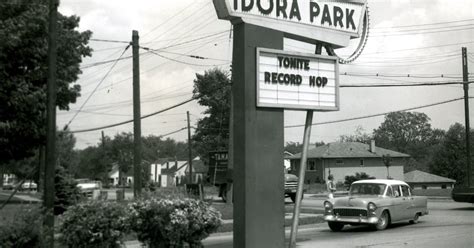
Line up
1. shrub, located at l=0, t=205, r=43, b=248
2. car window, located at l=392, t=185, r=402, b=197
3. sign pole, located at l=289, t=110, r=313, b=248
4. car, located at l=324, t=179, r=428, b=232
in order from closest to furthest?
sign pole, located at l=289, t=110, r=313, b=248
shrub, located at l=0, t=205, r=43, b=248
car, located at l=324, t=179, r=428, b=232
car window, located at l=392, t=185, r=402, b=197

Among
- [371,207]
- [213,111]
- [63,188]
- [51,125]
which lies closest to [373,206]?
[371,207]

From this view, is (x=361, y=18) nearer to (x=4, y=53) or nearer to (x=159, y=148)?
(x=4, y=53)

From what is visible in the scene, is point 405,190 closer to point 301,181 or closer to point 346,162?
point 301,181

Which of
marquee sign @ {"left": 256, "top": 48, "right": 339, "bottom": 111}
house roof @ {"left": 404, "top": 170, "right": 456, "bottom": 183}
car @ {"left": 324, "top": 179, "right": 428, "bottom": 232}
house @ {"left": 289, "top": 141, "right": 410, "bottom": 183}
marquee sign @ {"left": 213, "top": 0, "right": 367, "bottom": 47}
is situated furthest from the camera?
house @ {"left": 289, "top": 141, "right": 410, "bottom": 183}

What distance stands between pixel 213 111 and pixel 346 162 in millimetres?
19807

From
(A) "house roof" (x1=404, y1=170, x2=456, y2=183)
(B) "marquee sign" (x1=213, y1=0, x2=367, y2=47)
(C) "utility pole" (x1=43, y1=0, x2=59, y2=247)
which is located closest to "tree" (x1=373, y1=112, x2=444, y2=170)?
(A) "house roof" (x1=404, y1=170, x2=456, y2=183)

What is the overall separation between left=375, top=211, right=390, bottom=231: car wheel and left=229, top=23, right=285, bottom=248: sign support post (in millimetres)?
11067

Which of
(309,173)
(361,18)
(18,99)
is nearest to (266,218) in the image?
(361,18)

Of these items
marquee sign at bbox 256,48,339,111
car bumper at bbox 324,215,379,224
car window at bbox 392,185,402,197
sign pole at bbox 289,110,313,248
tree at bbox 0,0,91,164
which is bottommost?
car bumper at bbox 324,215,379,224

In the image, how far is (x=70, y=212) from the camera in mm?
10695

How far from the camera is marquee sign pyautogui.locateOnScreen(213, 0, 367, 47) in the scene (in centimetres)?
709

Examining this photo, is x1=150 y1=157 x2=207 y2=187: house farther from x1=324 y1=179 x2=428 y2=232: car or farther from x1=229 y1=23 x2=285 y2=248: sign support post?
x1=229 y1=23 x2=285 y2=248: sign support post

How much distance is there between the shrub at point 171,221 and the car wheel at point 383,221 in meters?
8.65

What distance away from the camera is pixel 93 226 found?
1046cm
